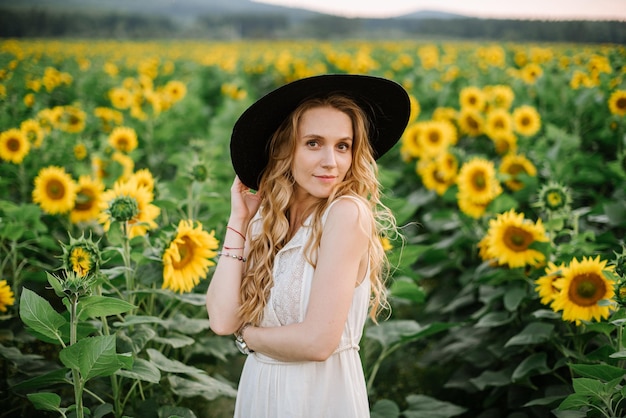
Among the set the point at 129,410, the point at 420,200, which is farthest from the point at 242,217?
the point at 420,200

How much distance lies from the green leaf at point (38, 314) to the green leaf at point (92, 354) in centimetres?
10

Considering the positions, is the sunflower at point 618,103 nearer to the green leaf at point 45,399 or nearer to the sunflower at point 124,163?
the sunflower at point 124,163

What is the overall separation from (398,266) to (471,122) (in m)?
3.03

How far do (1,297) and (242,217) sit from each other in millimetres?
1193

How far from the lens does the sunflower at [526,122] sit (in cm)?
497

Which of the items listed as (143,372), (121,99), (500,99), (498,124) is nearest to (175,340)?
(143,372)

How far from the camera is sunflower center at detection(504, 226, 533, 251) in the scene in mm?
2689

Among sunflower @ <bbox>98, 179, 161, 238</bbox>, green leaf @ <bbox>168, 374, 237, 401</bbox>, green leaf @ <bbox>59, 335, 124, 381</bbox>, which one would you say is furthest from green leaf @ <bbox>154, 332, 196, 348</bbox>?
green leaf @ <bbox>59, 335, 124, 381</bbox>

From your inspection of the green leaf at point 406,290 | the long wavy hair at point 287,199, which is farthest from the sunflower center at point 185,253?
the green leaf at point 406,290

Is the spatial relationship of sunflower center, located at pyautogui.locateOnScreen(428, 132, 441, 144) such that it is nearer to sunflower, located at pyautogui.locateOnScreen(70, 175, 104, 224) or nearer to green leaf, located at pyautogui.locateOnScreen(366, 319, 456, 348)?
green leaf, located at pyautogui.locateOnScreen(366, 319, 456, 348)

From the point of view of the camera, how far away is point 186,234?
2189 mm

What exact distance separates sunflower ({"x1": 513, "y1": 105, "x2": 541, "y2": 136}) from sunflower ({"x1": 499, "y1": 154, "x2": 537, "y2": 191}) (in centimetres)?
101

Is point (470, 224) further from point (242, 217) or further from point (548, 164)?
point (242, 217)

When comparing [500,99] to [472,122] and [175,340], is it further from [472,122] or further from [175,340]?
Answer: [175,340]
